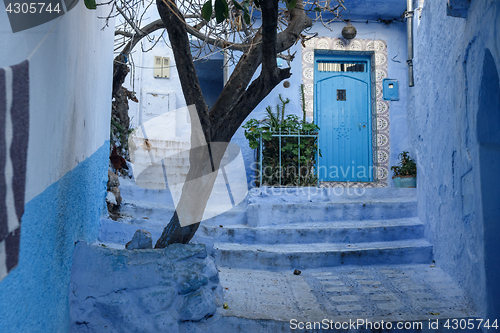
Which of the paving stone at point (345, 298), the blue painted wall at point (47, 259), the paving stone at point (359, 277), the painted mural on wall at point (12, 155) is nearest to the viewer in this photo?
the painted mural on wall at point (12, 155)

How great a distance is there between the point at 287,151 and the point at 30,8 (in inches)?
177

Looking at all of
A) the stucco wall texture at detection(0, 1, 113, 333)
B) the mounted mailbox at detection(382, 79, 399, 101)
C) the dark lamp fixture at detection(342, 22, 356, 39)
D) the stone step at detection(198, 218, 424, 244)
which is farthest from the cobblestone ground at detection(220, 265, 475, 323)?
the dark lamp fixture at detection(342, 22, 356, 39)

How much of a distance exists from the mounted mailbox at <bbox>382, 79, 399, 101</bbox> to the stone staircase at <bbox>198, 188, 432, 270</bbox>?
6.60 ft

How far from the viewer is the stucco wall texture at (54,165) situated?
1540 mm

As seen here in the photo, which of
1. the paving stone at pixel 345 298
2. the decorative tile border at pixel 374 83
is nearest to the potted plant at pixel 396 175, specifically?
the decorative tile border at pixel 374 83

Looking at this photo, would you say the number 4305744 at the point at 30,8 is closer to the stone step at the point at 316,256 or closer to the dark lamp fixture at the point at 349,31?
the stone step at the point at 316,256

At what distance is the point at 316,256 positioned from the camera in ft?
12.6

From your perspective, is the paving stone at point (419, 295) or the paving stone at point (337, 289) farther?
the paving stone at point (337, 289)

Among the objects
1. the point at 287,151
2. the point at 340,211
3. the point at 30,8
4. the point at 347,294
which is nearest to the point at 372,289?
the point at 347,294

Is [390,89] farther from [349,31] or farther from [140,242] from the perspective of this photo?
[140,242]

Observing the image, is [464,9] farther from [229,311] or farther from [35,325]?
[35,325]

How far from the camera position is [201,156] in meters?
2.63

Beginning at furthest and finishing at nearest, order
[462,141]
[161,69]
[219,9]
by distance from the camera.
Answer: [161,69] → [462,141] → [219,9]

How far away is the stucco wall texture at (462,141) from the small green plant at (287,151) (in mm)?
1697
